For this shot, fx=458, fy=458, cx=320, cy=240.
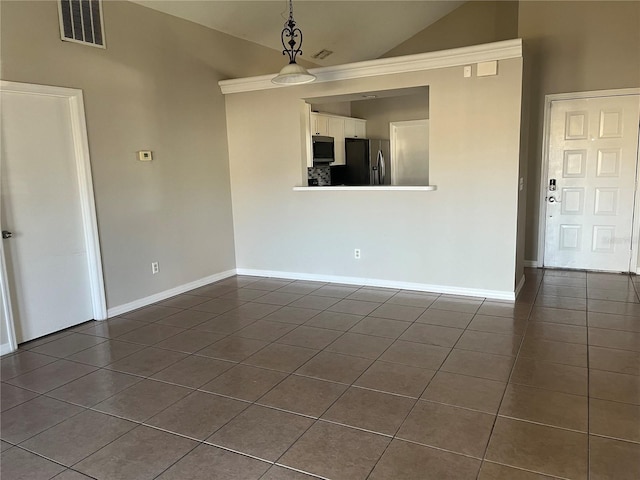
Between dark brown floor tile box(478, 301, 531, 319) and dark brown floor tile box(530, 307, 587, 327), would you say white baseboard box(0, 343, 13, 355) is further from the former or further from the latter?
dark brown floor tile box(530, 307, 587, 327)

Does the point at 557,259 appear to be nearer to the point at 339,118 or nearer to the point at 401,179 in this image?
the point at 401,179

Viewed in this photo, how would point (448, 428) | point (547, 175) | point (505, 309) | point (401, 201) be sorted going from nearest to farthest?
point (448, 428), point (505, 309), point (401, 201), point (547, 175)

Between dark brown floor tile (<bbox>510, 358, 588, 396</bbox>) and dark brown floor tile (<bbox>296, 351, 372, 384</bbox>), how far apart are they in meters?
0.99

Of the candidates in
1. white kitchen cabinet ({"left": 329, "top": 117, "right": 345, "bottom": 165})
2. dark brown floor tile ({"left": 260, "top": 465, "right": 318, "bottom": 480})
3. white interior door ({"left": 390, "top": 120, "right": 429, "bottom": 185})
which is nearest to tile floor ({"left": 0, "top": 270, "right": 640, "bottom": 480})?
dark brown floor tile ({"left": 260, "top": 465, "right": 318, "bottom": 480})

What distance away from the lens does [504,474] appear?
2027mm

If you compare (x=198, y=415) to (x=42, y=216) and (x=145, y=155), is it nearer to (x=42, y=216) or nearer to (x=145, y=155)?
(x=42, y=216)

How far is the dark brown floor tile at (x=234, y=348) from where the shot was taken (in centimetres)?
342

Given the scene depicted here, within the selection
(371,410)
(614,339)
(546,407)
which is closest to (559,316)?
(614,339)

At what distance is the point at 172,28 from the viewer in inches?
193

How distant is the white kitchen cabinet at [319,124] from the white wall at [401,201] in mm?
1626

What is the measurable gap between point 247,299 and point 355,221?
1479 millimetres

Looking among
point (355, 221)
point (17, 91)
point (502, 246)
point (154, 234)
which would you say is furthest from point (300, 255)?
point (17, 91)

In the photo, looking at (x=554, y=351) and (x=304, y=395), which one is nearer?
(x=304, y=395)

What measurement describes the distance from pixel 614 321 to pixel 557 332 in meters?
0.63
